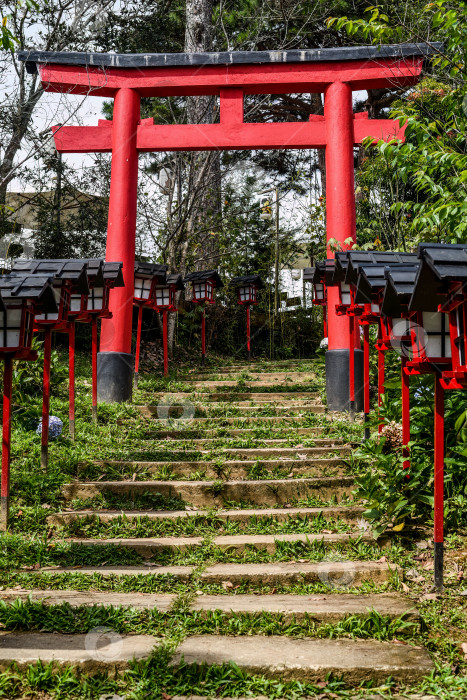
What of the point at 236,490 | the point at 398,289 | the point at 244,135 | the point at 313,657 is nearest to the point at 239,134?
the point at 244,135

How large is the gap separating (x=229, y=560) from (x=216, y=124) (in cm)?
615

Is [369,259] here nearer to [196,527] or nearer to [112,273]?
[196,527]

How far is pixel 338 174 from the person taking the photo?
8.37 m

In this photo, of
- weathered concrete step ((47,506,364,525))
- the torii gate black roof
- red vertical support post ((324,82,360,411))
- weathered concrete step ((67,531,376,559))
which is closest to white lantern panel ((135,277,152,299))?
red vertical support post ((324,82,360,411))

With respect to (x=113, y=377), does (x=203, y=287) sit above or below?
above

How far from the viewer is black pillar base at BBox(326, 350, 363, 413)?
7574 mm

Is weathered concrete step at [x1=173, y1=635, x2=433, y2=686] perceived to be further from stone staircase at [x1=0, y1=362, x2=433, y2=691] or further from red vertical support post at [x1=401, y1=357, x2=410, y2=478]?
red vertical support post at [x1=401, y1=357, x2=410, y2=478]

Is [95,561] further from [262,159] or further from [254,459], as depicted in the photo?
[262,159]

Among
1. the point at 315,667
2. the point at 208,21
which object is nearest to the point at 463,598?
the point at 315,667

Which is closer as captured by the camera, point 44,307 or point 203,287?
point 44,307

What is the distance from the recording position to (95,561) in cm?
414

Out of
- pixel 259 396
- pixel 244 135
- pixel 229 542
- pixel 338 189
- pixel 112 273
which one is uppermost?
pixel 244 135

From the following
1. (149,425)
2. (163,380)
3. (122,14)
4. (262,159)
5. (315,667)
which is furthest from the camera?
(262,159)

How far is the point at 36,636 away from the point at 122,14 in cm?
1447
